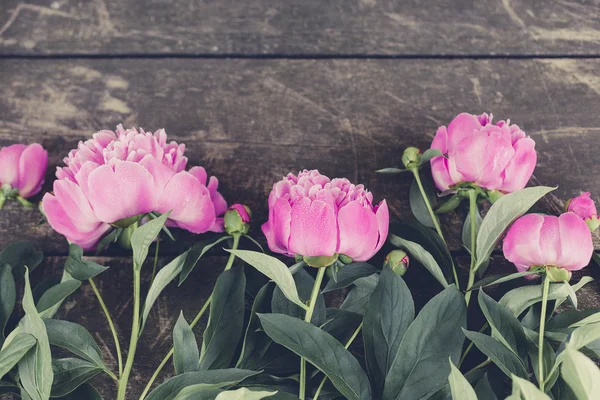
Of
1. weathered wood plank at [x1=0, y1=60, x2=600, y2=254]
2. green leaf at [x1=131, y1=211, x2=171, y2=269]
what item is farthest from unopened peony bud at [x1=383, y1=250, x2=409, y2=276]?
green leaf at [x1=131, y1=211, x2=171, y2=269]

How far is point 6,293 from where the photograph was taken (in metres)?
0.57

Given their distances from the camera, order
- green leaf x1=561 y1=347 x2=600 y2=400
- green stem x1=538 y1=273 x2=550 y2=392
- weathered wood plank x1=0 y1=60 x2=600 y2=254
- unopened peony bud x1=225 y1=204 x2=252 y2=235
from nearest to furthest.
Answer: green leaf x1=561 y1=347 x2=600 y2=400
green stem x1=538 y1=273 x2=550 y2=392
unopened peony bud x1=225 y1=204 x2=252 y2=235
weathered wood plank x1=0 y1=60 x2=600 y2=254

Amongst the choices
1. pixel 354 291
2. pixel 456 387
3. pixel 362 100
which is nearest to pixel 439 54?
pixel 362 100

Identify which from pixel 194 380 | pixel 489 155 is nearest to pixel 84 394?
pixel 194 380

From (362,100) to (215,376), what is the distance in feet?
1.30

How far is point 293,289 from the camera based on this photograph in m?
0.49

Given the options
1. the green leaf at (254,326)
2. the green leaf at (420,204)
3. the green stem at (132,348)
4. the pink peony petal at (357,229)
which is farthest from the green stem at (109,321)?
the green leaf at (420,204)

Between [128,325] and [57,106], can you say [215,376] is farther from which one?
[57,106]

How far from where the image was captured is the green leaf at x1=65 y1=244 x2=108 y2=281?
0.53m

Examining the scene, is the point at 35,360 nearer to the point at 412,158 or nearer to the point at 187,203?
the point at 187,203

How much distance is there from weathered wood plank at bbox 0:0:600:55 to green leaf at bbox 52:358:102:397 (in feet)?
1.35

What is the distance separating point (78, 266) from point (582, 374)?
44 centimetres

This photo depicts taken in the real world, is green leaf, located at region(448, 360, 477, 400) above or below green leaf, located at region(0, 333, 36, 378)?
above

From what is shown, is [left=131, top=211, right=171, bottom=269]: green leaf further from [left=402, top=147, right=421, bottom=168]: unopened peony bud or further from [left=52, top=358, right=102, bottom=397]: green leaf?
[left=402, top=147, right=421, bottom=168]: unopened peony bud
